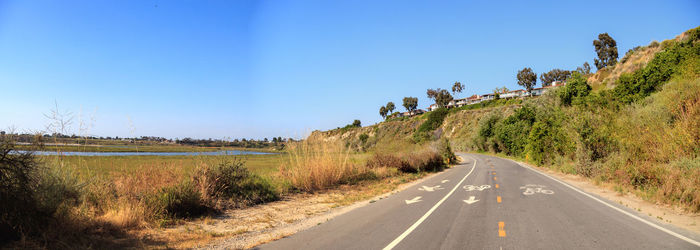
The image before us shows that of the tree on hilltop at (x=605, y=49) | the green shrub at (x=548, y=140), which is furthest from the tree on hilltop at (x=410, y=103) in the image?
the green shrub at (x=548, y=140)

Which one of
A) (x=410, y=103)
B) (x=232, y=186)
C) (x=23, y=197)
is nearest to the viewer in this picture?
(x=23, y=197)

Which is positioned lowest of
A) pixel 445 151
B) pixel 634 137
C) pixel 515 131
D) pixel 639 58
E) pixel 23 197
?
pixel 23 197

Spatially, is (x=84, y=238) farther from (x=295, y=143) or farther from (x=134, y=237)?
(x=295, y=143)

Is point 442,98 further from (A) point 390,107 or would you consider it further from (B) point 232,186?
(B) point 232,186

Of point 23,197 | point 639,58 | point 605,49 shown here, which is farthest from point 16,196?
point 605,49

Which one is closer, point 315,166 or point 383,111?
point 315,166

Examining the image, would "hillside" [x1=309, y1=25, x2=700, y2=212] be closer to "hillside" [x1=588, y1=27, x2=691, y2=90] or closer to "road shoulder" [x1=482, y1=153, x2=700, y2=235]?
"road shoulder" [x1=482, y1=153, x2=700, y2=235]

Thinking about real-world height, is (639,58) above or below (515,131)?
above

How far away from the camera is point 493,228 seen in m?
7.21

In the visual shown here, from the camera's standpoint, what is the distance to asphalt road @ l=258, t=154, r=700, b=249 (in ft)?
19.8

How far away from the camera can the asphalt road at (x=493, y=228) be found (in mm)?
6039

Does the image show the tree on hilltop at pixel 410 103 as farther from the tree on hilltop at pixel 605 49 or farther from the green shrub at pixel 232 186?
the green shrub at pixel 232 186

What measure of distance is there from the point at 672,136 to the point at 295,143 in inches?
599

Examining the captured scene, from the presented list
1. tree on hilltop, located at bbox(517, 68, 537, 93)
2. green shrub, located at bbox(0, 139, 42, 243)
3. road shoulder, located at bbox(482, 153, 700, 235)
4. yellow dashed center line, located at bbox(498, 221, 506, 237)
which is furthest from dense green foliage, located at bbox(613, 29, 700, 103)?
tree on hilltop, located at bbox(517, 68, 537, 93)
